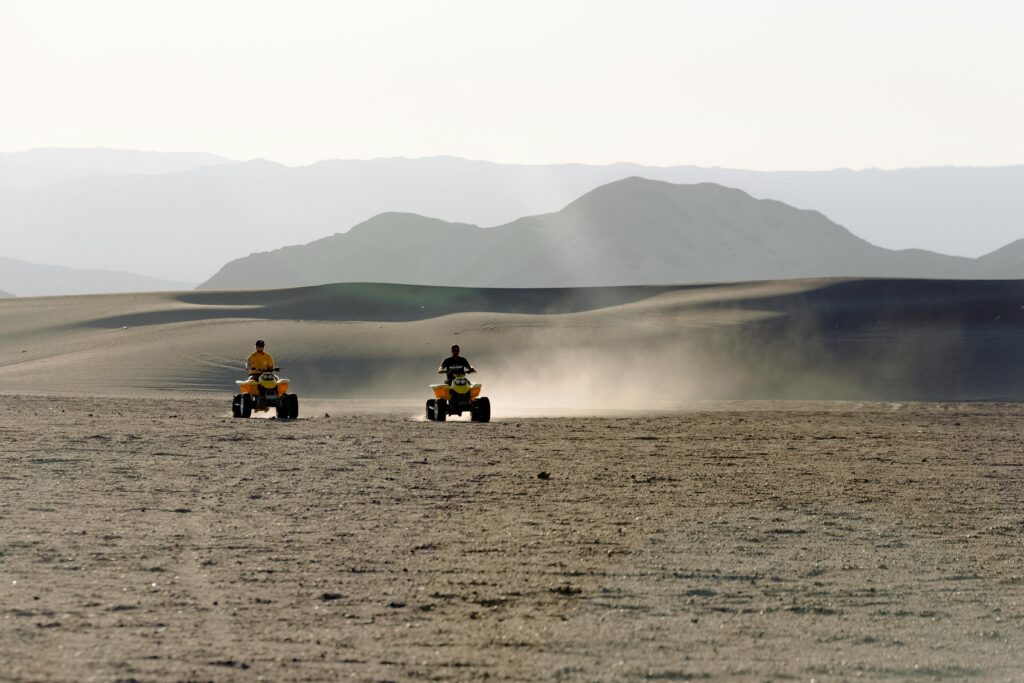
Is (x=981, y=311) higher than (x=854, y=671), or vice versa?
(x=981, y=311)

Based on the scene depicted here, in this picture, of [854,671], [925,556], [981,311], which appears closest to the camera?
[854,671]

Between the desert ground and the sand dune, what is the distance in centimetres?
788

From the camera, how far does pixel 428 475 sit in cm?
1570

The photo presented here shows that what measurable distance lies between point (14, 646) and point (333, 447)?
12.0m

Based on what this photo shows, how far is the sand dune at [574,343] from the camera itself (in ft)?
134

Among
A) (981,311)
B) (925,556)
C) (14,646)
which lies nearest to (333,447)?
(925,556)

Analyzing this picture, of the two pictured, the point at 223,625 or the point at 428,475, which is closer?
the point at 223,625

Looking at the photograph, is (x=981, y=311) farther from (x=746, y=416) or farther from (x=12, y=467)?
(x=12, y=467)

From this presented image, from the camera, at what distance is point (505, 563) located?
9.95 m

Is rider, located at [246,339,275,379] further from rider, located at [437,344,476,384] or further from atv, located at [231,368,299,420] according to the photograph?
rider, located at [437,344,476,384]

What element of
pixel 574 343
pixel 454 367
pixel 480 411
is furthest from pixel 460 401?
pixel 574 343

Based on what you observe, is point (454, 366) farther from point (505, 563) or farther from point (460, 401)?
point (505, 563)

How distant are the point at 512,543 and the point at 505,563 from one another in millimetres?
915

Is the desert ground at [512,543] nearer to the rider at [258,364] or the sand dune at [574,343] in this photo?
the rider at [258,364]
